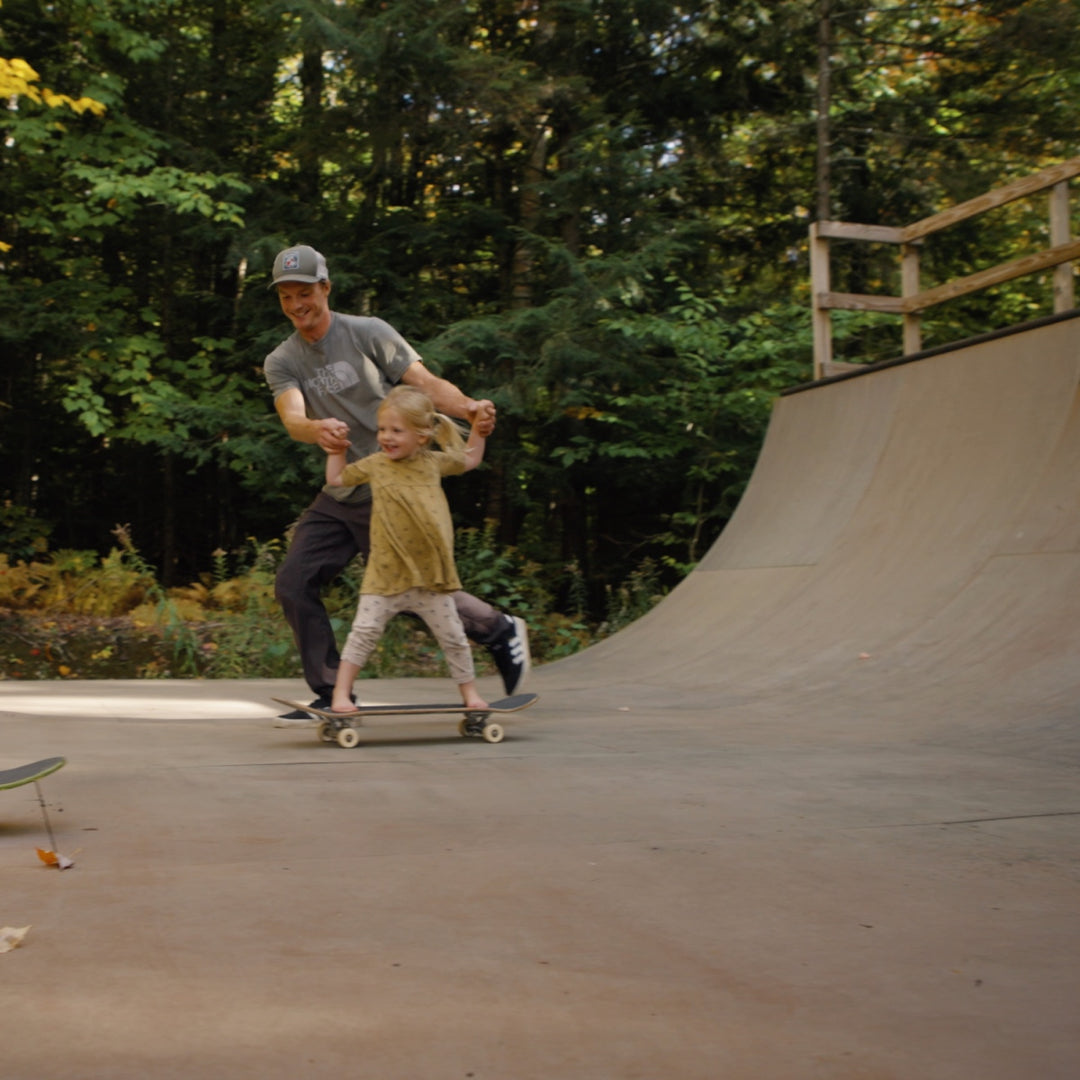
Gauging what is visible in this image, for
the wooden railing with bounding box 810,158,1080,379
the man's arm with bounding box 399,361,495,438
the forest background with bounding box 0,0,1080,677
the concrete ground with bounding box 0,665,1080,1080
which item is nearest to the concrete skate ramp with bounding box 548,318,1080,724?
the wooden railing with bounding box 810,158,1080,379

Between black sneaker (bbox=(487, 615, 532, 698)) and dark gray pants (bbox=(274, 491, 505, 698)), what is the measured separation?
0.17ft

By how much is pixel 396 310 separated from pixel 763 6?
20.1 feet

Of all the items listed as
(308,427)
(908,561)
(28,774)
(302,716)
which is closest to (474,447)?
(308,427)

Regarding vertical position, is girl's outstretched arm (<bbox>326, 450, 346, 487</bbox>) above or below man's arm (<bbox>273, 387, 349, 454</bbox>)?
below

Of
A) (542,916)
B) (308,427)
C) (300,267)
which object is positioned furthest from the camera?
(300,267)

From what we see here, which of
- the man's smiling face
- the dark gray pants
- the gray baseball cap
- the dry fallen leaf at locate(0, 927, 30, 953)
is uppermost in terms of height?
the gray baseball cap

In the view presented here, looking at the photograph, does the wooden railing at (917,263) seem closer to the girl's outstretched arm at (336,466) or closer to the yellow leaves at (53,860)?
the girl's outstretched arm at (336,466)

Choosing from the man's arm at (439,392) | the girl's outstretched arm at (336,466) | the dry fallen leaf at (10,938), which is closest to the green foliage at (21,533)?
the man's arm at (439,392)

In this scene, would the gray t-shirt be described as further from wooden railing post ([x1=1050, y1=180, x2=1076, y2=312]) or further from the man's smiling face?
wooden railing post ([x1=1050, y1=180, x2=1076, y2=312])

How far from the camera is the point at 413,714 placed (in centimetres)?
478

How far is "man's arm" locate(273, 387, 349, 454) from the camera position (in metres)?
4.56

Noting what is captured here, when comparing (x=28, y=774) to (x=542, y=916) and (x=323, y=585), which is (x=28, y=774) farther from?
(x=323, y=585)

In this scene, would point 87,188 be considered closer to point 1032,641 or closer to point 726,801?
point 1032,641

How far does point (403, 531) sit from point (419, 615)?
0.41 meters
